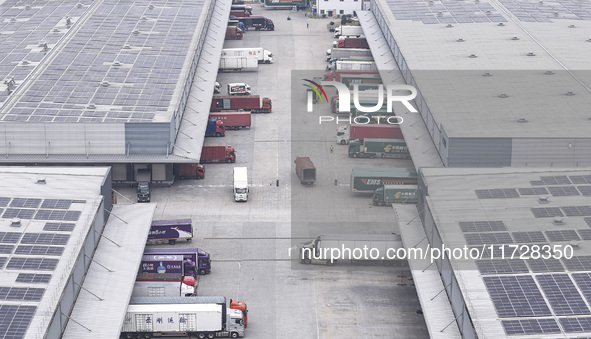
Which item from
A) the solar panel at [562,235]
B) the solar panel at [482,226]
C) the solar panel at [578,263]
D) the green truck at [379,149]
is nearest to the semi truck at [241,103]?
the green truck at [379,149]

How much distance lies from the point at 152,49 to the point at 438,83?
39.4 m

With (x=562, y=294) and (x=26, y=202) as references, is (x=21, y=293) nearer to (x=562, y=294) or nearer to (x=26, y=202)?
(x=26, y=202)

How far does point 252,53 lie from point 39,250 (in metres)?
84.8

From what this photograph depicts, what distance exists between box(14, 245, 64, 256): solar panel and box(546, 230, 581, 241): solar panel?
119ft

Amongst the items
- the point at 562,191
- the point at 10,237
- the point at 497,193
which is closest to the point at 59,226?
the point at 10,237

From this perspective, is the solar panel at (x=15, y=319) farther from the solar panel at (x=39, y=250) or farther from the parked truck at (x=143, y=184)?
the parked truck at (x=143, y=184)

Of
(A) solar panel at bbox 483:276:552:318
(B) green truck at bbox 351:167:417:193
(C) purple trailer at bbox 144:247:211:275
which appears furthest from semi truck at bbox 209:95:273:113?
(A) solar panel at bbox 483:276:552:318

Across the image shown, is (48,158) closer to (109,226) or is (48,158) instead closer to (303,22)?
(109,226)

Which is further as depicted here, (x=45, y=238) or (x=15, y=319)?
(x=45, y=238)

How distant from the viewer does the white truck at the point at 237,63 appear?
510 feet

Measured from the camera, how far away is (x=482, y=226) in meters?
80.9

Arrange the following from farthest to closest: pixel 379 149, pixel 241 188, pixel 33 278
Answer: pixel 379 149 → pixel 241 188 → pixel 33 278

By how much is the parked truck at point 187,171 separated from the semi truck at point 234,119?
18.0 meters

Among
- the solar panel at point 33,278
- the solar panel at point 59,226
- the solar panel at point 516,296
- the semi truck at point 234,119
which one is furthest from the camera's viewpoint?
the semi truck at point 234,119
